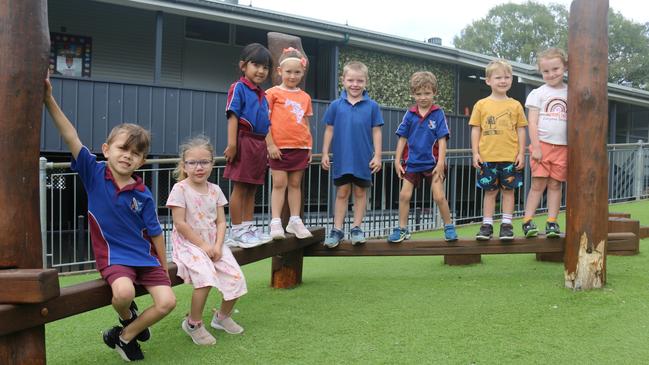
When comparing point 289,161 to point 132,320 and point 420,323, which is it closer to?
point 420,323

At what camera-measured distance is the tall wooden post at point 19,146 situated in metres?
2.68

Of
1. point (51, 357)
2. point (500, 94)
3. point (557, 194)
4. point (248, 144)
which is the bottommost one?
point (51, 357)

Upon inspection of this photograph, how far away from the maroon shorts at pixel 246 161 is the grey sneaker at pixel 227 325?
985 millimetres

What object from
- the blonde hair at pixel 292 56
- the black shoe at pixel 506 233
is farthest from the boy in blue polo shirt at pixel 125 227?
the black shoe at pixel 506 233

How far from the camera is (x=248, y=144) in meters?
4.32

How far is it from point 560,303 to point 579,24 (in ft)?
6.89

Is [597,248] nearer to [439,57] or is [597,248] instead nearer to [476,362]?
[476,362]

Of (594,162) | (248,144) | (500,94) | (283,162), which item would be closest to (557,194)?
(594,162)

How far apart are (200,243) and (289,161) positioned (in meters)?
1.20

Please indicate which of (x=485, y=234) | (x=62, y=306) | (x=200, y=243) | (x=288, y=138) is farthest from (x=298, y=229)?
(x=62, y=306)

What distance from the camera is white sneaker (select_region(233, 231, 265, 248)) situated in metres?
4.27

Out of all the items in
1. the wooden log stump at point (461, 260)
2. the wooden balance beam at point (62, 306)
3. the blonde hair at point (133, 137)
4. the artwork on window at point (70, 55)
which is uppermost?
the artwork on window at point (70, 55)

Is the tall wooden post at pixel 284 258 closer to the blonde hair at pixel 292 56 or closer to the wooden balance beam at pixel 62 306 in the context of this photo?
the blonde hair at pixel 292 56

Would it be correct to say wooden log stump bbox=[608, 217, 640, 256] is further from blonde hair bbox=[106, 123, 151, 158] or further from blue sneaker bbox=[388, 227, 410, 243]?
blonde hair bbox=[106, 123, 151, 158]
